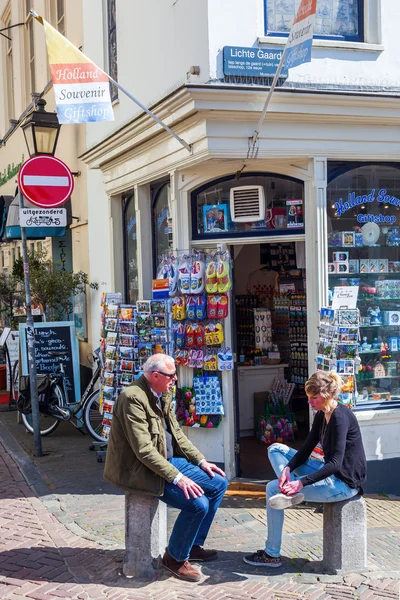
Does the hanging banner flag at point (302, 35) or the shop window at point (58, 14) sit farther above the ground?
the shop window at point (58, 14)

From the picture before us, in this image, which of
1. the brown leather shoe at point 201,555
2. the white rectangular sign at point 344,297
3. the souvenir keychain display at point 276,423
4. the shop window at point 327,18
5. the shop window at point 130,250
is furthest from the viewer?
the shop window at point 130,250

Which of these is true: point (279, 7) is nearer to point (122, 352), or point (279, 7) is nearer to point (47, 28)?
point (47, 28)

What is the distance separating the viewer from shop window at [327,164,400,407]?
744 centimetres

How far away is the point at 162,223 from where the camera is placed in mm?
8812

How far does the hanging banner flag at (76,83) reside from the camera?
22.3 feet

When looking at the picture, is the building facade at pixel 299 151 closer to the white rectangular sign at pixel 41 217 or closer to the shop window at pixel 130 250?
the white rectangular sign at pixel 41 217

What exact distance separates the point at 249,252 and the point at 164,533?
5325mm

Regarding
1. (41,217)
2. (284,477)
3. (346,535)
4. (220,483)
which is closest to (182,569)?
(220,483)

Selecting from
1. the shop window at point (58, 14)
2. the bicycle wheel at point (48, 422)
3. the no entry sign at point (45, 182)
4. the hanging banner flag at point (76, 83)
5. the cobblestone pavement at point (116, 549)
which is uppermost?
the shop window at point (58, 14)

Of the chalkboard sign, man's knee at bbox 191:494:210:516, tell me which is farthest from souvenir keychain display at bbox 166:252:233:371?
the chalkboard sign

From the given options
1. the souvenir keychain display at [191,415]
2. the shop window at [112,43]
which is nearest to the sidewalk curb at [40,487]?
the souvenir keychain display at [191,415]

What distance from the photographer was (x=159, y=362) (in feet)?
17.0

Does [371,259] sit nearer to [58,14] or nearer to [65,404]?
[65,404]

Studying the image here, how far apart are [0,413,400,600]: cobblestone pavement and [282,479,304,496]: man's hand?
673mm
